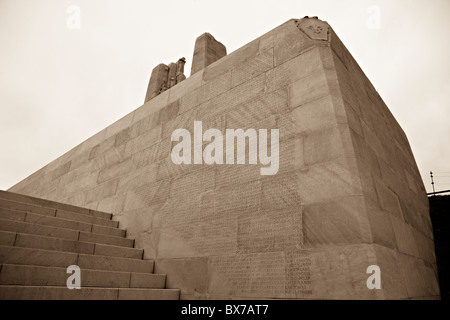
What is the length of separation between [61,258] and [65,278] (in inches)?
14.9

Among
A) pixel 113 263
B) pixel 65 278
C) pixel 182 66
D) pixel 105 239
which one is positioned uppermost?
pixel 182 66

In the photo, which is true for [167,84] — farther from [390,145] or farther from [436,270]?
[436,270]

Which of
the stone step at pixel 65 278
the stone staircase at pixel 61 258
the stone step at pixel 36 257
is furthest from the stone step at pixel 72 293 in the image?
→ the stone step at pixel 36 257

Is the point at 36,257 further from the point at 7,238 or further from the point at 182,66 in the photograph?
the point at 182,66

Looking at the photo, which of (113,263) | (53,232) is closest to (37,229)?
(53,232)

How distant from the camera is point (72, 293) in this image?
3.30 metres

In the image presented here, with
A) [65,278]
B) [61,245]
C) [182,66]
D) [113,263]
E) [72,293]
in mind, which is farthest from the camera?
[182,66]

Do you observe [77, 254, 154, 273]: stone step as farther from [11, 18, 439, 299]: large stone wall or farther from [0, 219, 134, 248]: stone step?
[0, 219, 134, 248]: stone step

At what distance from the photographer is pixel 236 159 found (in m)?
4.61

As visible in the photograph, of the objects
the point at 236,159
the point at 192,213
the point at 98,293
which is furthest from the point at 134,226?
the point at 236,159

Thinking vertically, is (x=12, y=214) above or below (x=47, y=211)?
below

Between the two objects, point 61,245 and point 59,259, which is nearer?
point 59,259

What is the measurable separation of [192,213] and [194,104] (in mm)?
2535

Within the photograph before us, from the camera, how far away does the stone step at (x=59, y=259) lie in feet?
11.5
